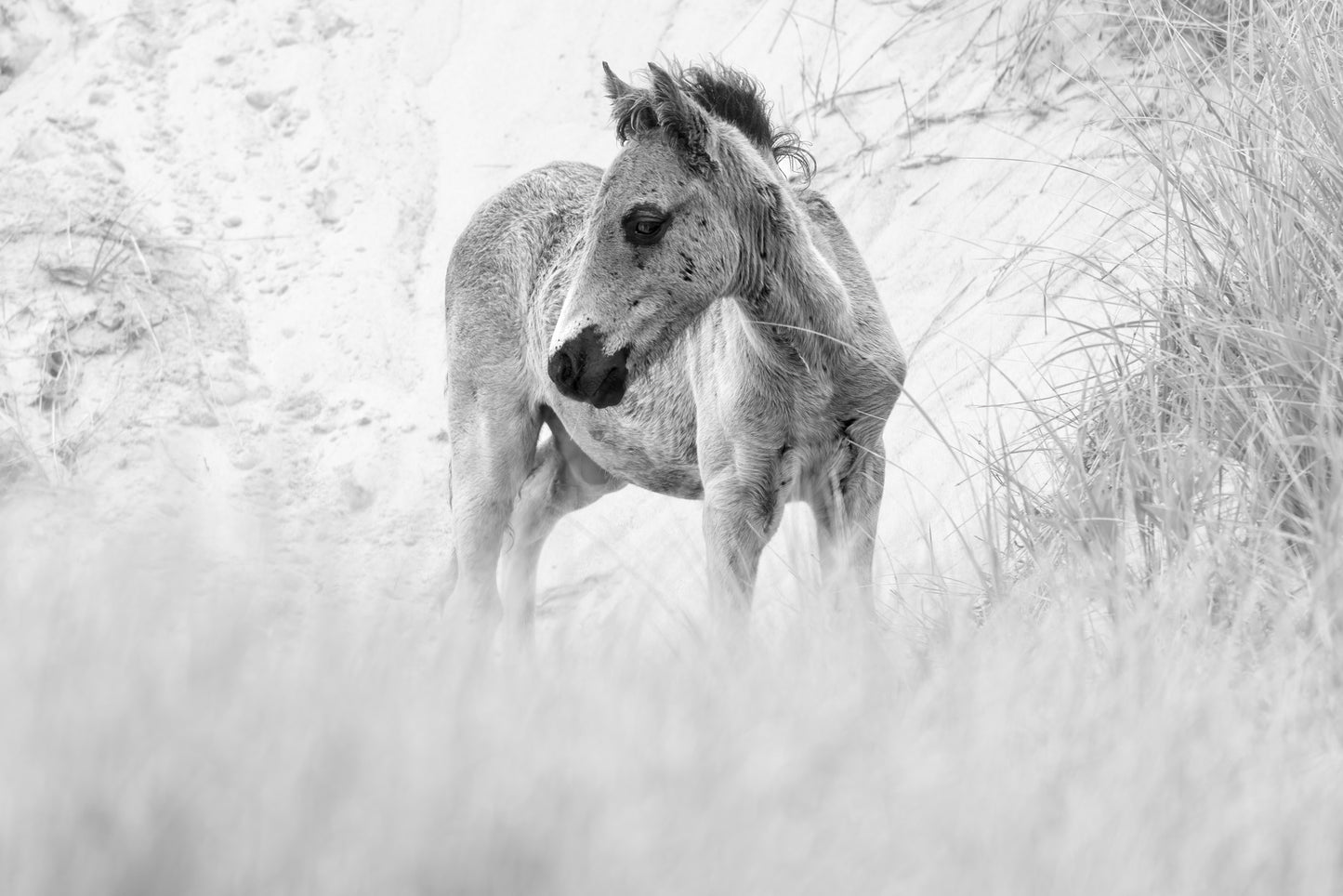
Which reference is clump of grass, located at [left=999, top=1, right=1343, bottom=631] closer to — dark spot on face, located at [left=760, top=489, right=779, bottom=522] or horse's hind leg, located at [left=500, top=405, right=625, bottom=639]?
dark spot on face, located at [left=760, top=489, right=779, bottom=522]

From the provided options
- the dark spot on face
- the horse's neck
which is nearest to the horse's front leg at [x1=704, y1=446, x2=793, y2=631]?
the dark spot on face

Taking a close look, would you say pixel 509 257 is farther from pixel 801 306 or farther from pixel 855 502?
pixel 855 502

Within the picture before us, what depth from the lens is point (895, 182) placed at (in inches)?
343

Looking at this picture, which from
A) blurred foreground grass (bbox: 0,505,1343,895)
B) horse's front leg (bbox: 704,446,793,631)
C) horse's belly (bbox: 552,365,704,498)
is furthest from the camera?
horse's belly (bbox: 552,365,704,498)

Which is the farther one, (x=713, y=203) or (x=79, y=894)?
(x=713, y=203)

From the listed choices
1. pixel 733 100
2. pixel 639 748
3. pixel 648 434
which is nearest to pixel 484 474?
pixel 648 434

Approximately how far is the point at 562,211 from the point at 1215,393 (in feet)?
11.1

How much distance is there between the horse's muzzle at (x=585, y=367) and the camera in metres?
Answer: 4.42

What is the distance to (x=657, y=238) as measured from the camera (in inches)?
181

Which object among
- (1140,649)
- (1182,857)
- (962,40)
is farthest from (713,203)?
(962,40)

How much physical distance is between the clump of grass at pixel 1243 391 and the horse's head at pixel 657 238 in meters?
1.18

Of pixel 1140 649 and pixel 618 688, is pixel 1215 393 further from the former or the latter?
pixel 618 688

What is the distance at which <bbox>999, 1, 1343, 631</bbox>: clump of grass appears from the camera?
3.37 meters

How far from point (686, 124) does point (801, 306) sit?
2.37 feet
